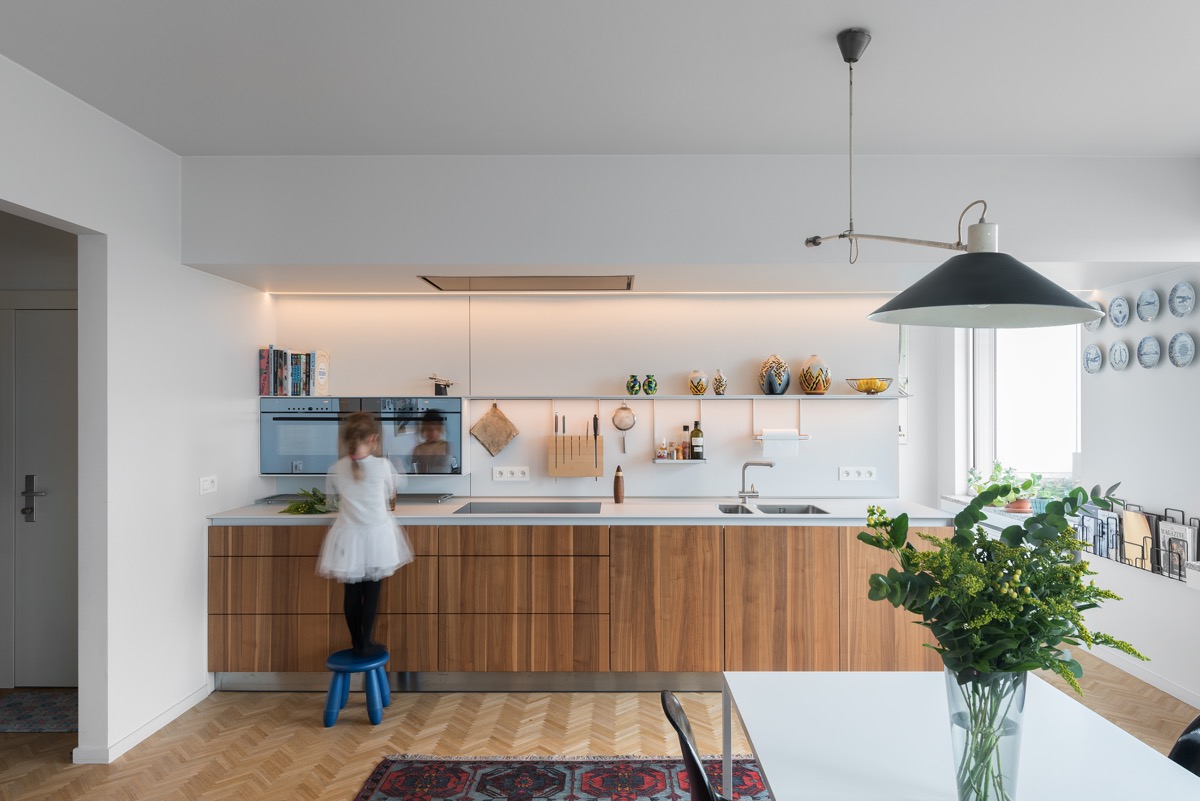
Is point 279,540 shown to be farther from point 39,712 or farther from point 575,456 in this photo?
point 575,456

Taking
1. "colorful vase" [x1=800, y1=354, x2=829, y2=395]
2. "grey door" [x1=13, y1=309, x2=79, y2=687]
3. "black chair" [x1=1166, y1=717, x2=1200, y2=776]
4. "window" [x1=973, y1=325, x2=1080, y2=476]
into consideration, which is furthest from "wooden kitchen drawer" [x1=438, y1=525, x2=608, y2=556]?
"window" [x1=973, y1=325, x2=1080, y2=476]

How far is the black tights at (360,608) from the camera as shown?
3.57 meters

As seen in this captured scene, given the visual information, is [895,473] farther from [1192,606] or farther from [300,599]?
[300,599]

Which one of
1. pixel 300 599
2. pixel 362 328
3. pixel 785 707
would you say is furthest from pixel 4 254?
pixel 785 707

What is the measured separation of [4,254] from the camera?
386 centimetres

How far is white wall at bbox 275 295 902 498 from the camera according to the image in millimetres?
4566

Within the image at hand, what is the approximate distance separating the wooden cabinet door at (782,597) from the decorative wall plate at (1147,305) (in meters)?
2.07

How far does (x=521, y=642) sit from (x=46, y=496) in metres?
2.62

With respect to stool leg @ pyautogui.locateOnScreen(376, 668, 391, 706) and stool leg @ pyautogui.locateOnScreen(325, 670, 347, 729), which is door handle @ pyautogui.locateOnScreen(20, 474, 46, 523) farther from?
stool leg @ pyautogui.locateOnScreen(376, 668, 391, 706)

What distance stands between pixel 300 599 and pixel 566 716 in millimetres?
1501

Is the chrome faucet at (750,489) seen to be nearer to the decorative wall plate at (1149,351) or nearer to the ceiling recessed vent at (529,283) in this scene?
the ceiling recessed vent at (529,283)

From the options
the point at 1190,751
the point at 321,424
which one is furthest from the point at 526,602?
the point at 1190,751

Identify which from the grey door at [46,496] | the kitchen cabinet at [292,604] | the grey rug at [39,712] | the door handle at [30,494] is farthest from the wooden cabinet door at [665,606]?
the door handle at [30,494]

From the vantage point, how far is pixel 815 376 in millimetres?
4434
